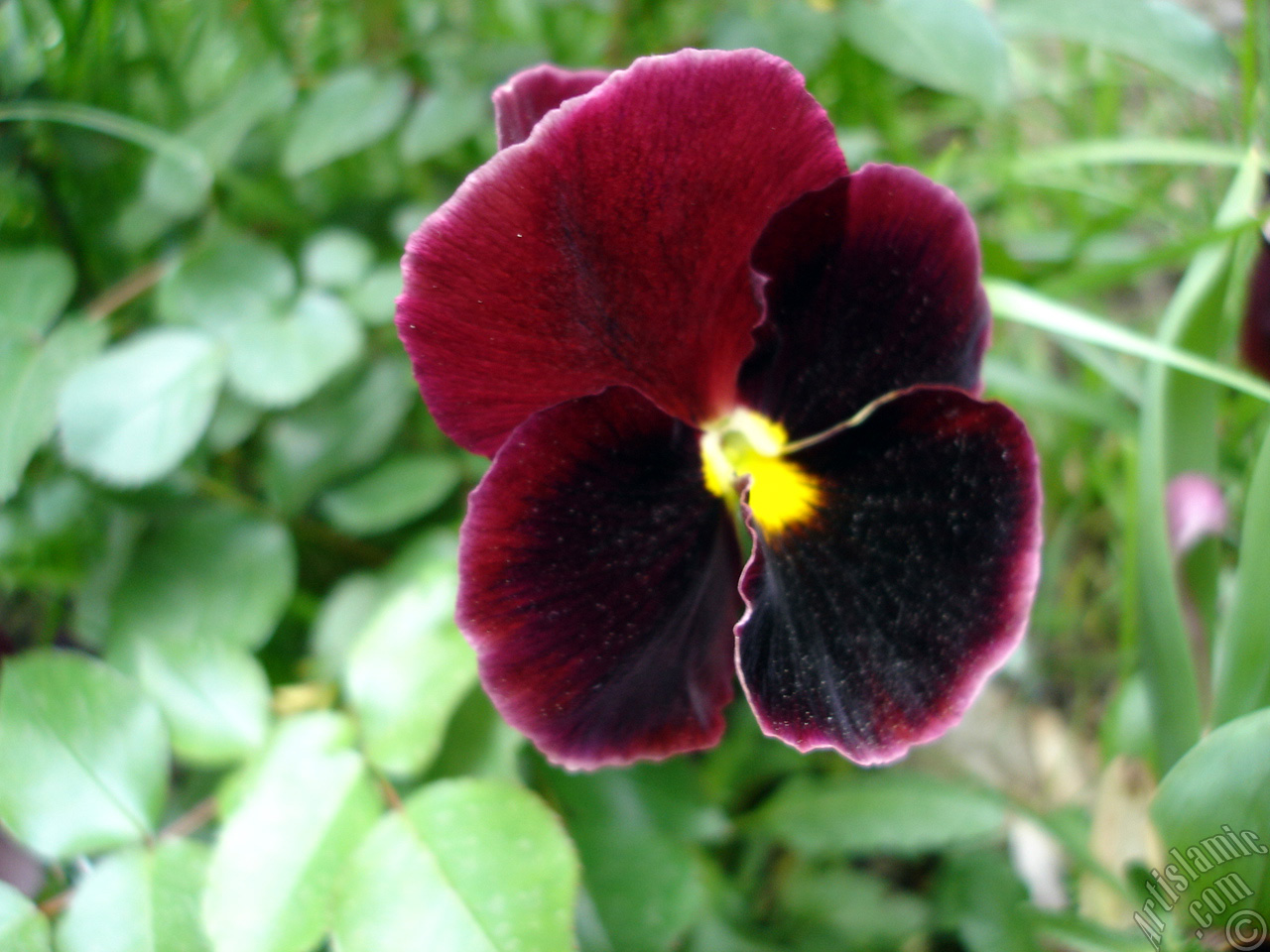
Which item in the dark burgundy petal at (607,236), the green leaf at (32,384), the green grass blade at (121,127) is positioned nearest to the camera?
the dark burgundy petal at (607,236)

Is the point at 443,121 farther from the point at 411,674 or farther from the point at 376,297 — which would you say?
the point at 411,674

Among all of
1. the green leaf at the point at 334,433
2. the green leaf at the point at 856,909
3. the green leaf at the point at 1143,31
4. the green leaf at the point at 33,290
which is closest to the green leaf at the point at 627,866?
the green leaf at the point at 856,909

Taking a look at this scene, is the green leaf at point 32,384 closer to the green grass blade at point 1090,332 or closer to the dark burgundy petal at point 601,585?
the dark burgundy petal at point 601,585

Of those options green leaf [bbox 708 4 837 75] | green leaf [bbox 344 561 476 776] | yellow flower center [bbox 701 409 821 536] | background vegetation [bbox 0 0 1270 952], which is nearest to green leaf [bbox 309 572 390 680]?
background vegetation [bbox 0 0 1270 952]

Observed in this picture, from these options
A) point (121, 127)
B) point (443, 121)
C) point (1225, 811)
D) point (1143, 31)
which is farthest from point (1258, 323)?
point (121, 127)

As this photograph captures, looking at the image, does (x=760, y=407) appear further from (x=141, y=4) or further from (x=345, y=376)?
(x=141, y=4)
